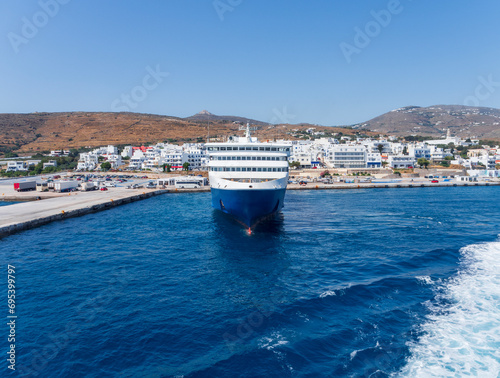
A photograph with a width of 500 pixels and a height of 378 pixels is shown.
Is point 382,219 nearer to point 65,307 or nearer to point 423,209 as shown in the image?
point 423,209

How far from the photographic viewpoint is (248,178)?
38469 millimetres

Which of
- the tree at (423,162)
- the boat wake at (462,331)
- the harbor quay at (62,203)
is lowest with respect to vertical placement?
the boat wake at (462,331)

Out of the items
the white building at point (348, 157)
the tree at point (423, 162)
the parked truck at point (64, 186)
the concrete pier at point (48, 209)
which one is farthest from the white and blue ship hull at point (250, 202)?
the tree at point (423, 162)

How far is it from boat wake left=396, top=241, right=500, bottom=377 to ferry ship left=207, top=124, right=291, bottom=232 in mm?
17718

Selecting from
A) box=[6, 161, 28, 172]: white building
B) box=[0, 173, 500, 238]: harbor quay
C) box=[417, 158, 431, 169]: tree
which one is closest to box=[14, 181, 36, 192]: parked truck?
box=[0, 173, 500, 238]: harbor quay

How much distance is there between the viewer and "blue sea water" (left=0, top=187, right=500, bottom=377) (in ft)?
45.3

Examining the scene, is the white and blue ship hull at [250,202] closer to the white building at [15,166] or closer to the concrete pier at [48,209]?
the concrete pier at [48,209]

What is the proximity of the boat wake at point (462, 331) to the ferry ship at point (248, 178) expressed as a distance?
17.7m

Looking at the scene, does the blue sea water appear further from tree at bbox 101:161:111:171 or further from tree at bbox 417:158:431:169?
tree at bbox 417:158:431:169

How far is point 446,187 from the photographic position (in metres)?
86.3

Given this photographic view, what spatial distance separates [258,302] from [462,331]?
10317mm

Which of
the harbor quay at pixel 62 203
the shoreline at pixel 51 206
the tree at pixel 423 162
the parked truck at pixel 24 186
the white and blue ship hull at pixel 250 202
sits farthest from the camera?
the tree at pixel 423 162

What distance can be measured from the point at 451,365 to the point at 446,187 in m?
84.6

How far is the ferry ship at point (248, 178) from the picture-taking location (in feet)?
113
